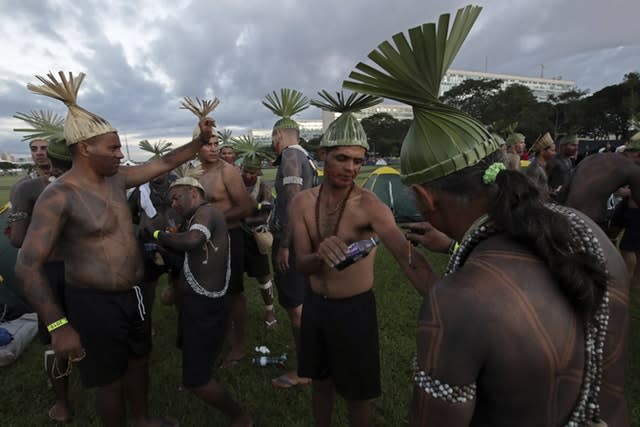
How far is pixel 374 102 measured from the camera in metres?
3.09

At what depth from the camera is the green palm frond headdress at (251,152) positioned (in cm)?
551

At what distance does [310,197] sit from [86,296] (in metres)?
1.78

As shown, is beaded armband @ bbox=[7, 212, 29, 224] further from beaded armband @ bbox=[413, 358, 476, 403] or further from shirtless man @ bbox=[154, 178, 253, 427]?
beaded armband @ bbox=[413, 358, 476, 403]

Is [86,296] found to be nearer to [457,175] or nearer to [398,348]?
[457,175]

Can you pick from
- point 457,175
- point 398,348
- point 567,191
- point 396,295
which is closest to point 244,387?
point 398,348

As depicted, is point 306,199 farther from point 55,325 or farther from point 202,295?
point 55,325

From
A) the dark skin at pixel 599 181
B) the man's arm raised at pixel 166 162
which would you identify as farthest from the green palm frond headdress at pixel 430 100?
the dark skin at pixel 599 181

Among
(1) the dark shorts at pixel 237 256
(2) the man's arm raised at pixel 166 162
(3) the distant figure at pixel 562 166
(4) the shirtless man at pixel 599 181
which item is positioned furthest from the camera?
(3) the distant figure at pixel 562 166

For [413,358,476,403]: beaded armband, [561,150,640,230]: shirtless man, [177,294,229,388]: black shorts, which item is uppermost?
[561,150,640,230]: shirtless man

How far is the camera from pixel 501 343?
3.06 ft

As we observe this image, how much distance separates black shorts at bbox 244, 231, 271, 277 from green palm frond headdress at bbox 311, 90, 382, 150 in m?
2.30

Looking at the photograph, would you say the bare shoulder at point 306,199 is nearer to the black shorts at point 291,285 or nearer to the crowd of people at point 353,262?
the crowd of people at point 353,262

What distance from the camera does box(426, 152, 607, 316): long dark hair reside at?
39.1 inches

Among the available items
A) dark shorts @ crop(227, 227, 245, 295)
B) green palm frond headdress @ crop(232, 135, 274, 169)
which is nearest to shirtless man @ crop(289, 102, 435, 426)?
dark shorts @ crop(227, 227, 245, 295)
